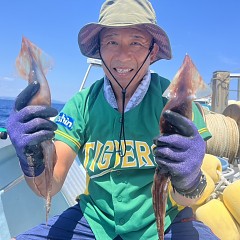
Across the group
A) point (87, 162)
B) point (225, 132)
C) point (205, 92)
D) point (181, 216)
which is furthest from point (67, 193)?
point (225, 132)

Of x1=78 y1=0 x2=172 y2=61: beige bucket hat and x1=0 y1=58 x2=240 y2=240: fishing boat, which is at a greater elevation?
x1=78 y1=0 x2=172 y2=61: beige bucket hat

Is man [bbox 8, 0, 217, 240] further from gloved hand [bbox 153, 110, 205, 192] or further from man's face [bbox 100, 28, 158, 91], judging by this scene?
gloved hand [bbox 153, 110, 205, 192]

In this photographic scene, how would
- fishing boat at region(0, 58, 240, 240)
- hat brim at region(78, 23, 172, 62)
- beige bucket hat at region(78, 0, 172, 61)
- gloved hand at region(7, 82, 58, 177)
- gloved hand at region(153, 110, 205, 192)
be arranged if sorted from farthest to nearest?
fishing boat at region(0, 58, 240, 240) → hat brim at region(78, 23, 172, 62) → beige bucket hat at region(78, 0, 172, 61) → gloved hand at region(7, 82, 58, 177) → gloved hand at region(153, 110, 205, 192)

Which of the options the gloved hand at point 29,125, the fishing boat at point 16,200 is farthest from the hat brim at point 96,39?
the fishing boat at point 16,200

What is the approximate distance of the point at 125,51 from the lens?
6.60ft

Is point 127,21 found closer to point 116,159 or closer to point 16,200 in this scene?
point 116,159

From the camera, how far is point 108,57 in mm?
2076

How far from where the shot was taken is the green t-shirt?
1999 mm

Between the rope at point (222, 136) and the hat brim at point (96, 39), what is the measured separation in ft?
15.6

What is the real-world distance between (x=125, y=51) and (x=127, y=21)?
0.18 meters

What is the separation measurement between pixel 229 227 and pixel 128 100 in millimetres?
1543

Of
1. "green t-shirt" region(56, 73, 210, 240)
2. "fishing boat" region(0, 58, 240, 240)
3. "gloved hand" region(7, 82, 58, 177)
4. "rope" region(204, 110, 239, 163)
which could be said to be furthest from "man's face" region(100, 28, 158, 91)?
"rope" region(204, 110, 239, 163)

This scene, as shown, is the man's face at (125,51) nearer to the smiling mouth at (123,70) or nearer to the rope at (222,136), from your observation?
the smiling mouth at (123,70)

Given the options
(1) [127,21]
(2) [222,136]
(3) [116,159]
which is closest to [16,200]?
(3) [116,159]
